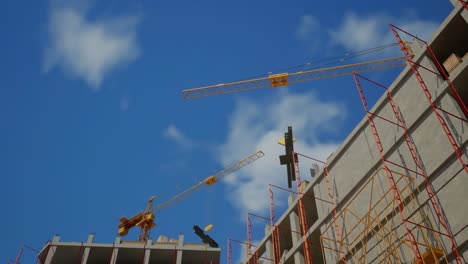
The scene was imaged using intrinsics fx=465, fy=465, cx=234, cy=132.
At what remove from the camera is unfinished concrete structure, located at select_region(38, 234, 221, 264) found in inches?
1326

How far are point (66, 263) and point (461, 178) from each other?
28.3 metres

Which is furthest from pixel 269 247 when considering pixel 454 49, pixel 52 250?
pixel 454 49

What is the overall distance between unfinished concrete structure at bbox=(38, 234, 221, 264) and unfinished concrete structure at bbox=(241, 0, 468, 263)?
11.4m

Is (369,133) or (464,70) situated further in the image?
(369,133)

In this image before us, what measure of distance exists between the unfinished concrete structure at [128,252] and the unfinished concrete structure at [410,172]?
11.4m

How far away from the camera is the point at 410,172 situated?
2052 centimetres

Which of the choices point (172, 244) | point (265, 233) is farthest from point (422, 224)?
point (172, 244)

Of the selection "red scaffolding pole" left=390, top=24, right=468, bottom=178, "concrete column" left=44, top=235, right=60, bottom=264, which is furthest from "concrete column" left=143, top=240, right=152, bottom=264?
"red scaffolding pole" left=390, top=24, right=468, bottom=178

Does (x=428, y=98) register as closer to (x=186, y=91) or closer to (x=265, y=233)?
(x=265, y=233)

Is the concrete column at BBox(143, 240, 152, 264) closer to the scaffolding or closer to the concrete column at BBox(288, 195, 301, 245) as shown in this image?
the concrete column at BBox(288, 195, 301, 245)

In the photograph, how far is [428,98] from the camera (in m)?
20.3

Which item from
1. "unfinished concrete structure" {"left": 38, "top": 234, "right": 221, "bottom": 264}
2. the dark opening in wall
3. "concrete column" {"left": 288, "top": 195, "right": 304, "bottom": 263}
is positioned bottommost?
"concrete column" {"left": 288, "top": 195, "right": 304, "bottom": 263}

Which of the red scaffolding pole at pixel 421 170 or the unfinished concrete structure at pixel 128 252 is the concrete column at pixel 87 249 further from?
the red scaffolding pole at pixel 421 170

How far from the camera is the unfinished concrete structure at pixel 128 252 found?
111 ft
